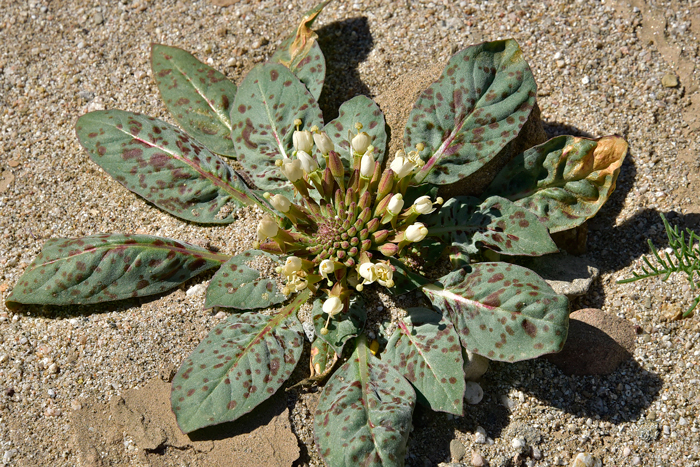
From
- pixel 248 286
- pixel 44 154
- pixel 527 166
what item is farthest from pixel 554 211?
pixel 44 154

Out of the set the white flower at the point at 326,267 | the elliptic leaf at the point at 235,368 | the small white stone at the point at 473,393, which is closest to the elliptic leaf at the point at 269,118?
the white flower at the point at 326,267

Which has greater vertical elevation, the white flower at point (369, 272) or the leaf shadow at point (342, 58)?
the leaf shadow at point (342, 58)

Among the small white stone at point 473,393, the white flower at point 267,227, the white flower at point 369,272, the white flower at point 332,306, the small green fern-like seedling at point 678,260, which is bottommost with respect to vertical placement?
the small white stone at point 473,393

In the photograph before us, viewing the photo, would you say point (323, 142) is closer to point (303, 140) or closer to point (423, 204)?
point (303, 140)

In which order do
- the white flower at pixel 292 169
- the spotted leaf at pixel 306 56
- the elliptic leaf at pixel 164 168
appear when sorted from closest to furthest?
1. the white flower at pixel 292 169
2. the elliptic leaf at pixel 164 168
3. the spotted leaf at pixel 306 56

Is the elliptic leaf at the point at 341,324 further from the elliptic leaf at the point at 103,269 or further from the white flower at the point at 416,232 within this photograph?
the elliptic leaf at the point at 103,269

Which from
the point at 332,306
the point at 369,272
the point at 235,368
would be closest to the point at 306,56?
the point at 369,272

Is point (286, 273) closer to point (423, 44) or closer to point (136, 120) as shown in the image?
point (136, 120)
